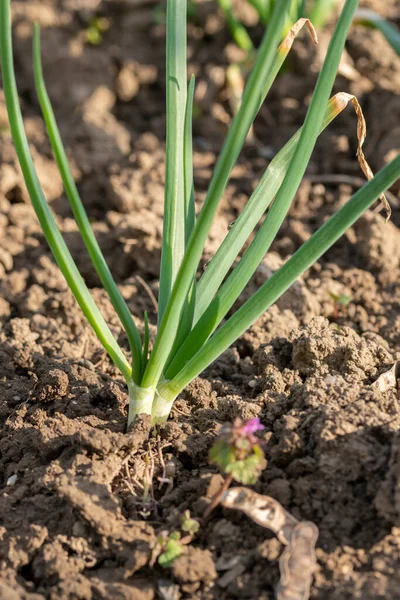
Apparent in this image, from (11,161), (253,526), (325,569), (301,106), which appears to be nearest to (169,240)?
(253,526)

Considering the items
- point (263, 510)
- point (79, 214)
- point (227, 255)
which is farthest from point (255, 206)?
point (263, 510)

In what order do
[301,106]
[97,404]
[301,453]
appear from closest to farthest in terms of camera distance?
[301,453] → [97,404] → [301,106]

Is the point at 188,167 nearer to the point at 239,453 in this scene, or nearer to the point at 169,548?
the point at 239,453

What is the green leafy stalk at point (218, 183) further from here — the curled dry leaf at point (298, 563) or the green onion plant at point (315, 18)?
the green onion plant at point (315, 18)

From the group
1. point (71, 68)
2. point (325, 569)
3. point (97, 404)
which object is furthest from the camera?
point (71, 68)

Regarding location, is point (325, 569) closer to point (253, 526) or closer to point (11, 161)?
point (253, 526)

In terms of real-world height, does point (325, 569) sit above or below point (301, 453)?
below

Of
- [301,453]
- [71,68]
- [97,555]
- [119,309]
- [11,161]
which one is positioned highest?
[71,68]

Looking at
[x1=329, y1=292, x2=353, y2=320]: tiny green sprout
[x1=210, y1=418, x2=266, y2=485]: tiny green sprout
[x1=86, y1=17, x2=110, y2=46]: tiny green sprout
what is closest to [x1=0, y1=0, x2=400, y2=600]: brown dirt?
[x1=329, y1=292, x2=353, y2=320]: tiny green sprout
